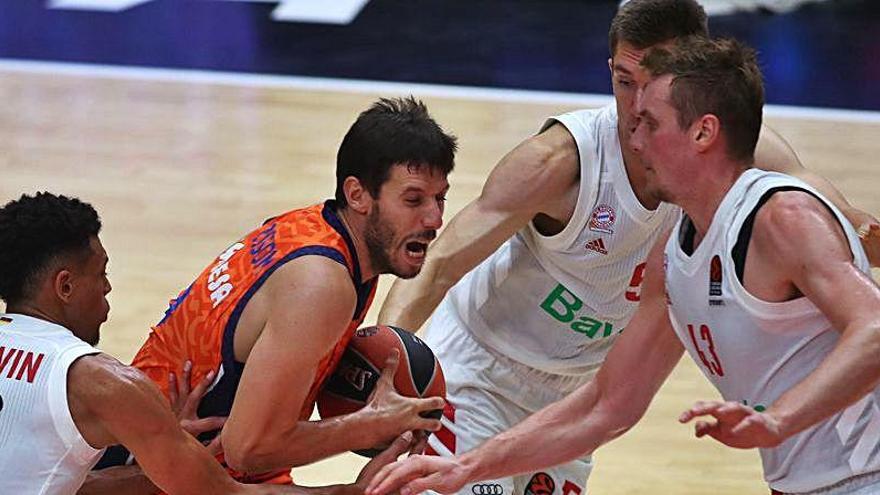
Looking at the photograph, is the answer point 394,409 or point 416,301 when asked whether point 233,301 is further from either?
point 416,301

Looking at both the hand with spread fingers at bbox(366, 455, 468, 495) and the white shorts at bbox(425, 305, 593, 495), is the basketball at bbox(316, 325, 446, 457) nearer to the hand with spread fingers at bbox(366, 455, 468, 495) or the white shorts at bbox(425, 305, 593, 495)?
the hand with spread fingers at bbox(366, 455, 468, 495)

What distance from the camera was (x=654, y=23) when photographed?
4.52 m

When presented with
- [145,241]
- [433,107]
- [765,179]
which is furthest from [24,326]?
[433,107]

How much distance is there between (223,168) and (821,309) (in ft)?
21.5

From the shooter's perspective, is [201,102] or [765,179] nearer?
[765,179]

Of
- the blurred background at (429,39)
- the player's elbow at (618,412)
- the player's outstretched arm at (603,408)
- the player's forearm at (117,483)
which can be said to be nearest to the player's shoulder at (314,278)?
the player's outstretched arm at (603,408)

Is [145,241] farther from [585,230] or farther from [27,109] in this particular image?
[585,230]

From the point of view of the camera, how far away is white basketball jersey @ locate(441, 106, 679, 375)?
15.5ft

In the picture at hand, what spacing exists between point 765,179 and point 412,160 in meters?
0.94

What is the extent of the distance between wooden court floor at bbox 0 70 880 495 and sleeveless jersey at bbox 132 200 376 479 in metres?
2.04

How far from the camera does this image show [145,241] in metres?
8.26

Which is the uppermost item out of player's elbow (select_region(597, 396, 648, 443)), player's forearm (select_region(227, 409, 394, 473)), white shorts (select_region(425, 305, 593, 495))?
player's forearm (select_region(227, 409, 394, 473))

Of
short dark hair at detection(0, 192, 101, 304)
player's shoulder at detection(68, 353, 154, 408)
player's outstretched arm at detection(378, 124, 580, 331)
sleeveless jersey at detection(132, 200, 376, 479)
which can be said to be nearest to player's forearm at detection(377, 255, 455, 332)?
player's outstretched arm at detection(378, 124, 580, 331)

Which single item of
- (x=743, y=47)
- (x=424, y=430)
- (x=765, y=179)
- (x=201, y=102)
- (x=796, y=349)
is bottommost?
(x=201, y=102)
